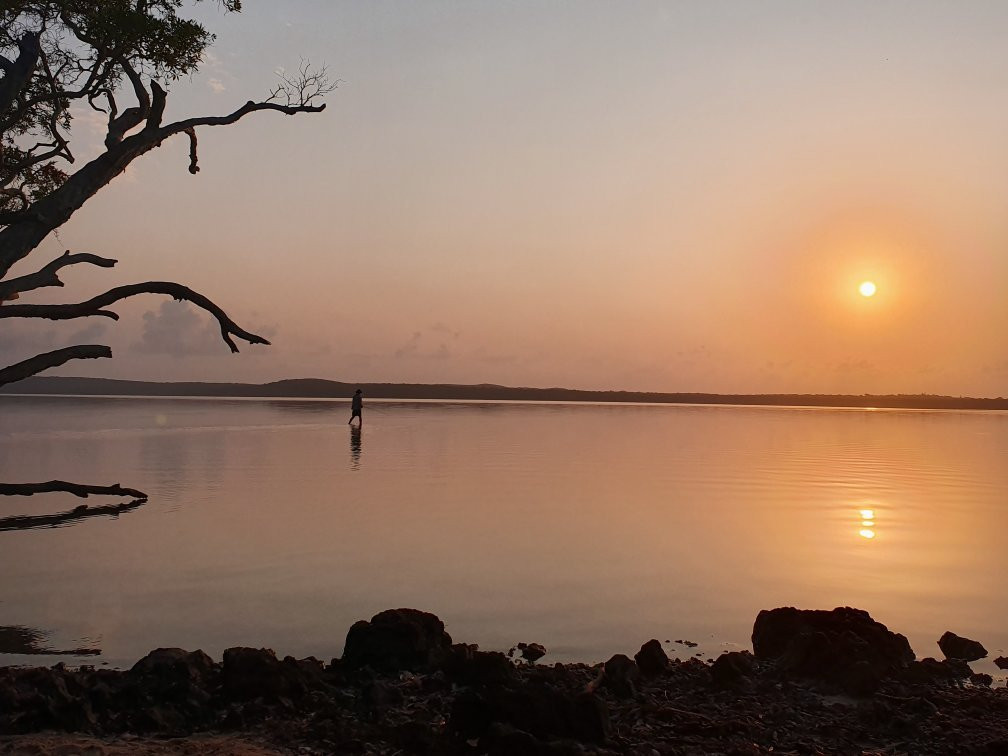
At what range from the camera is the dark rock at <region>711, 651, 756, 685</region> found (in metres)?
8.81

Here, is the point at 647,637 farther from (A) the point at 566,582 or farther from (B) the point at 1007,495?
(B) the point at 1007,495

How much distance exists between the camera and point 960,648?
998 cm

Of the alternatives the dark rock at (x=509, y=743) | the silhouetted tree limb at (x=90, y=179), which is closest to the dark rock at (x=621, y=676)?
the dark rock at (x=509, y=743)

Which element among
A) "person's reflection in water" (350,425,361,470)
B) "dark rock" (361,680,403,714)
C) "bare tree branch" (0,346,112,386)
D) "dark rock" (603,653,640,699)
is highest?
"bare tree branch" (0,346,112,386)

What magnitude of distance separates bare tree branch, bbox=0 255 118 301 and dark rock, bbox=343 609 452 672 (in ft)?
26.6

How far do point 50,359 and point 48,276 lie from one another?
1.96m

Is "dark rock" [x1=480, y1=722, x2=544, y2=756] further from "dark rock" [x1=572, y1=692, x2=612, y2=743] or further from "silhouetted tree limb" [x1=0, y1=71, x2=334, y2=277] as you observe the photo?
"silhouetted tree limb" [x1=0, y1=71, x2=334, y2=277]

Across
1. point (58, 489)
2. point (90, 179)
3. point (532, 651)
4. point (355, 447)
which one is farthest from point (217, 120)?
point (355, 447)

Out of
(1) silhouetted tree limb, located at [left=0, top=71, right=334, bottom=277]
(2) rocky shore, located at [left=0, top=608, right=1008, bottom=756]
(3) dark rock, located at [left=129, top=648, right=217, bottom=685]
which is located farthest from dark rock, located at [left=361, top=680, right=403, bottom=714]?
(1) silhouetted tree limb, located at [left=0, top=71, right=334, bottom=277]

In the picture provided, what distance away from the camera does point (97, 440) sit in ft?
134

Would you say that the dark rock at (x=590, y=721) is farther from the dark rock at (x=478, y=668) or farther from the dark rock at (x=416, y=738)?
the dark rock at (x=416, y=738)

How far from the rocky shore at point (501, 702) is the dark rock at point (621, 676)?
14 millimetres

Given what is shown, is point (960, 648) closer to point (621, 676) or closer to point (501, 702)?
point (621, 676)

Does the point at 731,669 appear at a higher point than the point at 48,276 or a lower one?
lower
